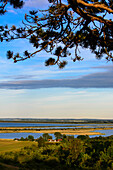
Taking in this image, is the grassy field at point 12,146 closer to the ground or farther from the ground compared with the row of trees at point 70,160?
closer to the ground

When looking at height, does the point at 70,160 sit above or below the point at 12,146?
above

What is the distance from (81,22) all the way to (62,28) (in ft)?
2.83

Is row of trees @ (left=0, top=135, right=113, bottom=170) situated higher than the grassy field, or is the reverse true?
row of trees @ (left=0, top=135, right=113, bottom=170)

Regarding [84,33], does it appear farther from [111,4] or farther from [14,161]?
[14,161]

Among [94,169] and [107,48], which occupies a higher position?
[107,48]

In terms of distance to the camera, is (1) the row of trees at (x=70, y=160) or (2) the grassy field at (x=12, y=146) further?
(2) the grassy field at (x=12, y=146)

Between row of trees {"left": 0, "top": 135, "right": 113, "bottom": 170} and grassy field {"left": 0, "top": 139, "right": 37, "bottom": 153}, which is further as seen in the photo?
grassy field {"left": 0, "top": 139, "right": 37, "bottom": 153}

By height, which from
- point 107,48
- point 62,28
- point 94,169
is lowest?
point 94,169

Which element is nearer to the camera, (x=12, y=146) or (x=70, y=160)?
(x=70, y=160)

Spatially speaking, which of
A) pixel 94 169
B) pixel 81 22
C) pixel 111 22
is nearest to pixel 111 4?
pixel 111 22

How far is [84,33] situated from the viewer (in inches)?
436

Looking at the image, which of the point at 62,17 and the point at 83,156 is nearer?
the point at 62,17

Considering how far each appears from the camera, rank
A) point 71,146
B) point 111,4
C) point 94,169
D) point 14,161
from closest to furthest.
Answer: point 111,4 < point 94,169 < point 14,161 < point 71,146

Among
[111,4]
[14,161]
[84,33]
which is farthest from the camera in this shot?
[14,161]
